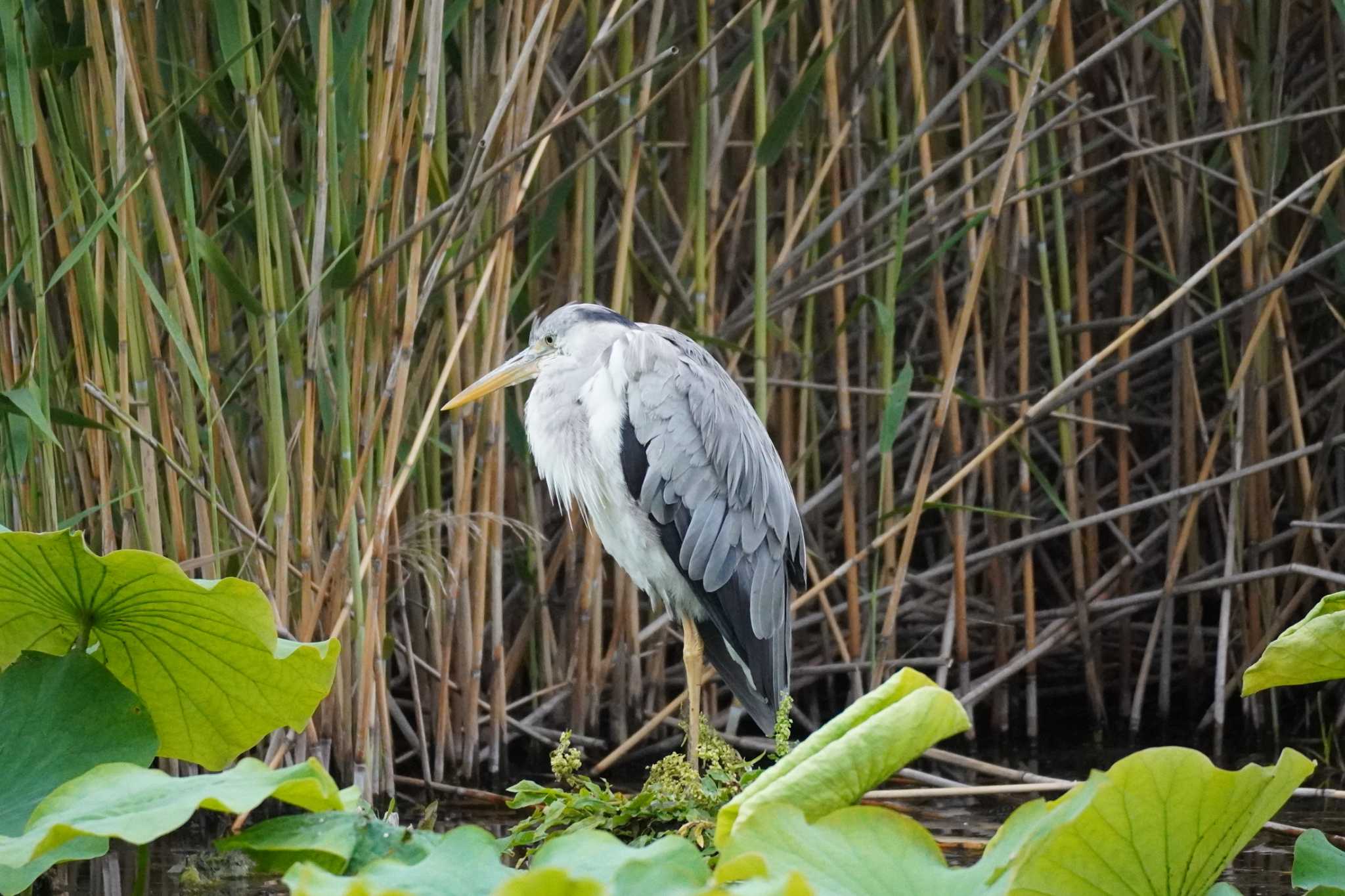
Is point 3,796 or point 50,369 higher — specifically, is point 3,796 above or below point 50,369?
below

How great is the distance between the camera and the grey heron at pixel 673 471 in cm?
334

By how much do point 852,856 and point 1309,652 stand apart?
2.17 feet

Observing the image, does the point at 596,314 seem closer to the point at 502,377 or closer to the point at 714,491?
the point at 502,377

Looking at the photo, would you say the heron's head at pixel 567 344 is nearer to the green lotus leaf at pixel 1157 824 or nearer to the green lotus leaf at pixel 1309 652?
the green lotus leaf at pixel 1309 652

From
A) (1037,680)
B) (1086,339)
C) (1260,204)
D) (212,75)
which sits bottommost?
(1037,680)

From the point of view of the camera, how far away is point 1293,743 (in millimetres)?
3965

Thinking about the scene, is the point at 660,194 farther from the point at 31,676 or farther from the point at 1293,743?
the point at 31,676

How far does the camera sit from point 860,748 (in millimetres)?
1305

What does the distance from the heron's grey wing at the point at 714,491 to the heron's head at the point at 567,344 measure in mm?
79

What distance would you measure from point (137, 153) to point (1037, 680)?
10.4ft

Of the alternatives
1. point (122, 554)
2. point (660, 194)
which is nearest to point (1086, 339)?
point (660, 194)

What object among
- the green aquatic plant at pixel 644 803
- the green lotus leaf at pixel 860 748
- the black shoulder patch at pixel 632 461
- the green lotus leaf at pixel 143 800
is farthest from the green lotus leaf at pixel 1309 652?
the black shoulder patch at pixel 632 461

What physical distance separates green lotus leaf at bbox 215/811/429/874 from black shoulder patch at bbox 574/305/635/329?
2.07m

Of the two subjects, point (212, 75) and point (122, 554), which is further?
point (212, 75)
